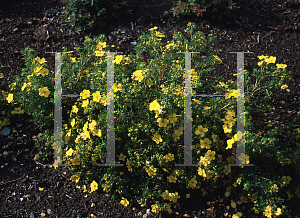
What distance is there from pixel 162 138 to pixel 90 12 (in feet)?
9.37

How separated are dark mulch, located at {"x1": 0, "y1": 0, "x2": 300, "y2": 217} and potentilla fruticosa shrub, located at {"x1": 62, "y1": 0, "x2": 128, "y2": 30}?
137 millimetres

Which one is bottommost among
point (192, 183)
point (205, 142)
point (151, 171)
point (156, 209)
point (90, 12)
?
point (156, 209)

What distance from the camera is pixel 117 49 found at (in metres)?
4.54

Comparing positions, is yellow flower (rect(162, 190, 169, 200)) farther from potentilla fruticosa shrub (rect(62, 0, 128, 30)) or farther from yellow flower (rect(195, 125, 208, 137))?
potentilla fruticosa shrub (rect(62, 0, 128, 30))

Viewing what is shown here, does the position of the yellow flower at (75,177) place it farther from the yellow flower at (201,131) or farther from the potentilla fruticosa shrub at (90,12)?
the potentilla fruticosa shrub at (90,12)

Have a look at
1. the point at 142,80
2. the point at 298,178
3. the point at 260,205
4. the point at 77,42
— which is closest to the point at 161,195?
the point at 260,205

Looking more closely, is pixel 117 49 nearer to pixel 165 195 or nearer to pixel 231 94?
pixel 231 94

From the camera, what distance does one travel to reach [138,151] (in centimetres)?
296

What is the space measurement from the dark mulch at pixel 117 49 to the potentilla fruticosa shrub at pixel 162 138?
0.20 meters

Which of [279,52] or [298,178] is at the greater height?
[279,52]

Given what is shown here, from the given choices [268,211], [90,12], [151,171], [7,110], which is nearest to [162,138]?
[151,171]

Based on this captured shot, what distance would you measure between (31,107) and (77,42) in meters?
1.78

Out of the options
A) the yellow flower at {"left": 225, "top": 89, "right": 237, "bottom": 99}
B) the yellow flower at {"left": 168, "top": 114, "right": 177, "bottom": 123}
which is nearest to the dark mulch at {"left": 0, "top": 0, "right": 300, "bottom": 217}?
the yellow flower at {"left": 225, "top": 89, "right": 237, "bottom": 99}

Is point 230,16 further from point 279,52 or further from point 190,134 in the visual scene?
point 190,134
